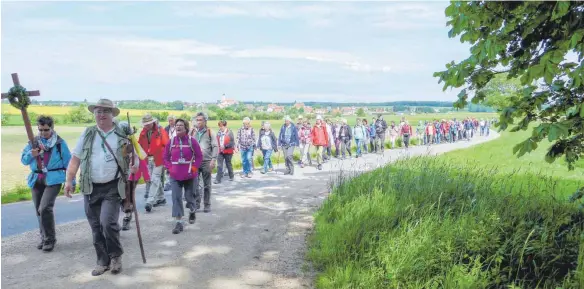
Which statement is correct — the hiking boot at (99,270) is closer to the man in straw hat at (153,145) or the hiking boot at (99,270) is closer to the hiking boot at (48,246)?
the hiking boot at (48,246)

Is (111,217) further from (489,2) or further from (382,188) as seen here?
(489,2)

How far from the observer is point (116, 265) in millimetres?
5477

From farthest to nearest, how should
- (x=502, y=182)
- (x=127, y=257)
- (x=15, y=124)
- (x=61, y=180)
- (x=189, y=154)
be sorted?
(x=15, y=124), (x=502, y=182), (x=189, y=154), (x=61, y=180), (x=127, y=257)

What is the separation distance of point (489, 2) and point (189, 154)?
4.82 meters

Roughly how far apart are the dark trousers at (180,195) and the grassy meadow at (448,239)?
6.92 feet

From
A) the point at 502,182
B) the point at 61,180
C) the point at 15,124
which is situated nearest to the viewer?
the point at 61,180

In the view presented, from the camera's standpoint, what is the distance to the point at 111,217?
5.50m

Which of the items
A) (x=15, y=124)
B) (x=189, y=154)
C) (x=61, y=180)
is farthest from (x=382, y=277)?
(x=15, y=124)

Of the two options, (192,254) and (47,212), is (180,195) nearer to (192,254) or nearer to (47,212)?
(192,254)

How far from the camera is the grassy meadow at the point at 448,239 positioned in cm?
493

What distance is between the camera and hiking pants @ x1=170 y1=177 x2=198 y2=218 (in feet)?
24.2

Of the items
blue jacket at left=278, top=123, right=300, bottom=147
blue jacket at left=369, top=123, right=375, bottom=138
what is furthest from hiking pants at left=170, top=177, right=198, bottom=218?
blue jacket at left=369, top=123, right=375, bottom=138

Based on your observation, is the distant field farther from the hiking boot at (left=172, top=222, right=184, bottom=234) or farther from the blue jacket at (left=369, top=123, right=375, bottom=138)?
the hiking boot at (left=172, top=222, right=184, bottom=234)

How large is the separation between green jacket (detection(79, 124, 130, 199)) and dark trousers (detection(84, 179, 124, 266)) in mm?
78
